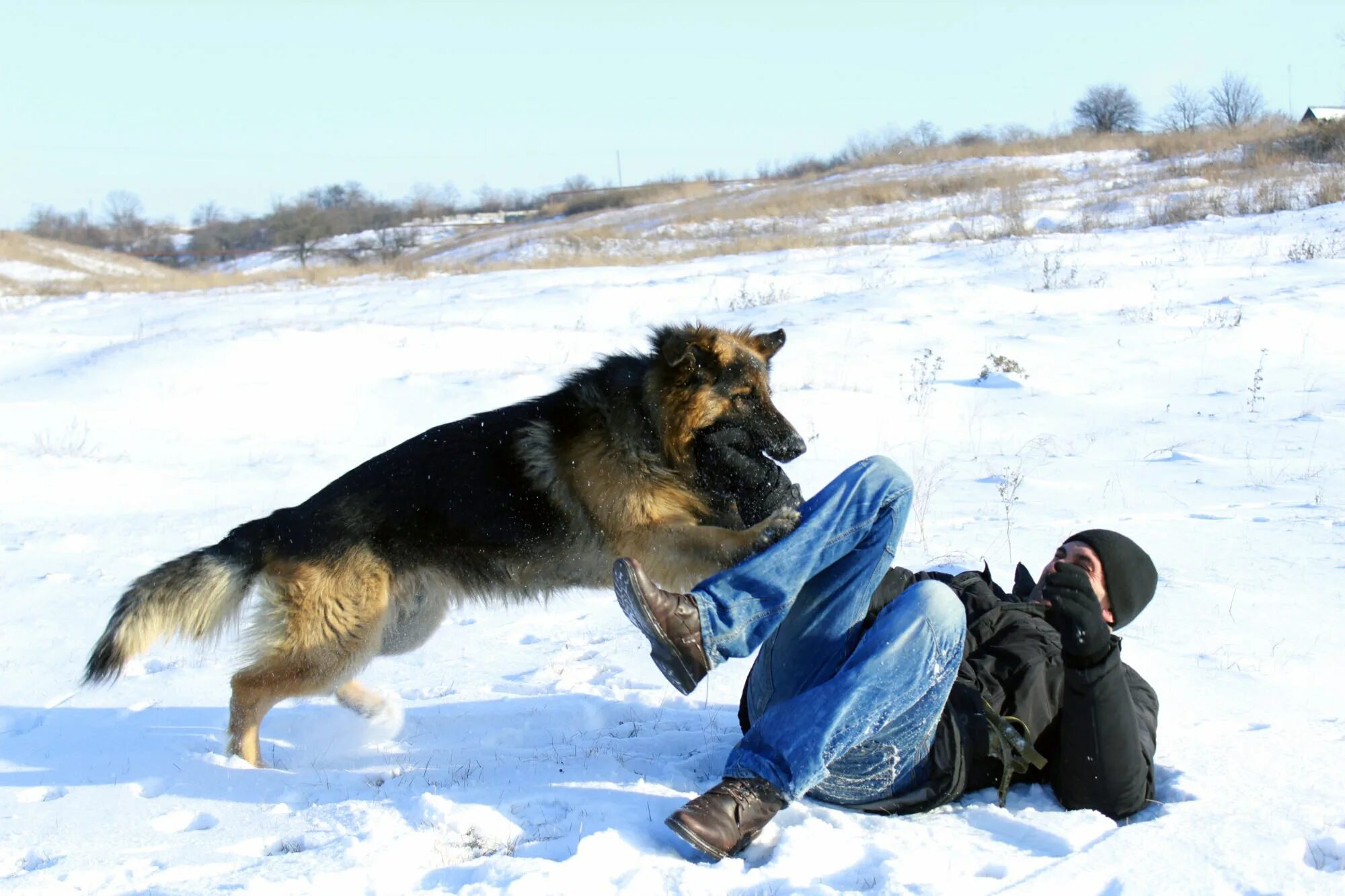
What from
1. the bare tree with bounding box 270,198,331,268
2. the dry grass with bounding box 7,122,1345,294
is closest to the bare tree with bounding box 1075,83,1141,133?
the dry grass with bounding box 7,122,1345,294

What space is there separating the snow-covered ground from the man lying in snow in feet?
0.46

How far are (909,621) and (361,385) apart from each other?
29.0ft

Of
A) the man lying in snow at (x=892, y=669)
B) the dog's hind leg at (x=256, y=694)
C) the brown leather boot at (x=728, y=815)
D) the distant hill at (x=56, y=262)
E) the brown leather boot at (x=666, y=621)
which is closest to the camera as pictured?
the brown leather boot at (x=728, y=815)

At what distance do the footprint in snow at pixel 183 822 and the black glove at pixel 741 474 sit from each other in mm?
2154

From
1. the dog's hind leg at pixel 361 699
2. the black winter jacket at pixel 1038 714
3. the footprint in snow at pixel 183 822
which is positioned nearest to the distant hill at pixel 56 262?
the dog's hind leg at pixel 361 699

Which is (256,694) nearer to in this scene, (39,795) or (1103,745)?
(39,795)

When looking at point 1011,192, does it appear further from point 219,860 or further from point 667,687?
point 219,860

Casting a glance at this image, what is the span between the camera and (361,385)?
1077 cm

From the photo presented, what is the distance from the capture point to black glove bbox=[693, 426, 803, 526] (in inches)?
162

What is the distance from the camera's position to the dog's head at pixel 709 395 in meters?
4.31

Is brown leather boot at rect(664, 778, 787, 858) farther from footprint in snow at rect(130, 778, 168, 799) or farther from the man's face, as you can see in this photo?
footprint in snow at rect(130, 778, 168, 799)

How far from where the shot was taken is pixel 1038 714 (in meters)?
3.12

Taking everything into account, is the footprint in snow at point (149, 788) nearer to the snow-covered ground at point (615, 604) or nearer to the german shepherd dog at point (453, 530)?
the snow-covered ground at point (615, 604)

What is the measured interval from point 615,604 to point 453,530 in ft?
5.63
